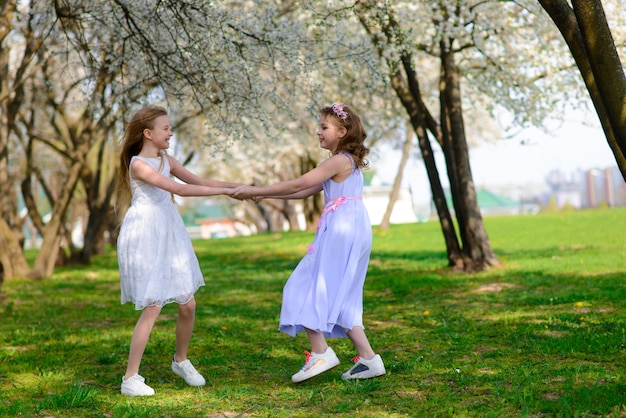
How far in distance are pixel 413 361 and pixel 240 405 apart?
164 cm

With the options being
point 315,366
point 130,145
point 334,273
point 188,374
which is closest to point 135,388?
point 188,374

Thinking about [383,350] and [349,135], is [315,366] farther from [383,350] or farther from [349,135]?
[349,135]

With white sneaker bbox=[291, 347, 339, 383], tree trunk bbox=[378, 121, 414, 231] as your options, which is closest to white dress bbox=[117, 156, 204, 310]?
white sneaker bbox=[291, 347, 339, 383]

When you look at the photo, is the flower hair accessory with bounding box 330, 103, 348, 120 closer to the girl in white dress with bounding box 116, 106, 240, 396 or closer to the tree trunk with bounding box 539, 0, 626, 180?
the girl in white dress with bounding box 116, 106, 240, 396

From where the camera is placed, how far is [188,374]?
5398 mm

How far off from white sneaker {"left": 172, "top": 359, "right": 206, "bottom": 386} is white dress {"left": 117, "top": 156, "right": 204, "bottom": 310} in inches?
19.8

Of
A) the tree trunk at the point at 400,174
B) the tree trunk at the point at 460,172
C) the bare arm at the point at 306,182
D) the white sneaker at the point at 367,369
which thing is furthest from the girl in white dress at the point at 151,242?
the tree trunk at the point at 400,174

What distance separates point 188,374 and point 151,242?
3.28 feet

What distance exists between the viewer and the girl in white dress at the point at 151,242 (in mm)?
5148

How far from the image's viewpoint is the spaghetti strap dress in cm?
515

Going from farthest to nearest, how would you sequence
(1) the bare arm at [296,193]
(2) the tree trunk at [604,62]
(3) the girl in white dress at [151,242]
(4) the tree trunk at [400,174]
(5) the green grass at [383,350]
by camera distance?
(4) the tree trunk at [400,174]
(1) the bare arm at [296,193]
(3) the girl in white dress at [151,242]
(2) the tree trunk at [604,62]
(5) the green grass at [383,350]

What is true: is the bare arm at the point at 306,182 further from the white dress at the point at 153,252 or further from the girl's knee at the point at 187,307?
the girl's knee at the point at 187,307

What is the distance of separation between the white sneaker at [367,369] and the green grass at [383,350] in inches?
2.7

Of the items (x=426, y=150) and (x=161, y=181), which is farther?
(x=426, y=150)
